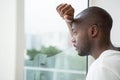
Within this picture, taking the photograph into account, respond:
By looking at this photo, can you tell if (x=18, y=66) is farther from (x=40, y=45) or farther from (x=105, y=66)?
(x=105, y=66)

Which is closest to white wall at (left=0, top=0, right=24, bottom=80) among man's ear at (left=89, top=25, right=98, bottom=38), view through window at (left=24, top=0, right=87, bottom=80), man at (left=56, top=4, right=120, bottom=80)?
view through window at (left=24, top=0, right=87, bottom=80)

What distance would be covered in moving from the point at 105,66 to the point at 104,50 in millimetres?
156

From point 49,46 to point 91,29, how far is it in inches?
40.7

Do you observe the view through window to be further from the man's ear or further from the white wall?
the man's ear

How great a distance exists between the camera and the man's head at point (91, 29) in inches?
43.8

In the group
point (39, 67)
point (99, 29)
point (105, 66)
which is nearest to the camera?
point (105, 66)

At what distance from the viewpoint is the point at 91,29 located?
111 cm

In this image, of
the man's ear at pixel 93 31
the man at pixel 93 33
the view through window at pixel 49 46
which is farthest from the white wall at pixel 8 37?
the man's ear at pixel 93 31

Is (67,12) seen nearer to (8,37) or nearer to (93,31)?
(93,31)

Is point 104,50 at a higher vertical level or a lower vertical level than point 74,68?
higher

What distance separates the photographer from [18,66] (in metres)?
2.05

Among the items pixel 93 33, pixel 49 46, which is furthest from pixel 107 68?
pixel 49 46

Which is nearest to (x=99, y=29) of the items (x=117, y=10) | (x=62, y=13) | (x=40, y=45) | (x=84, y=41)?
(x=84, y=41)

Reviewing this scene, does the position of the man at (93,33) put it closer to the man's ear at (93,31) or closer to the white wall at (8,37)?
the man's ear at (93,31)
